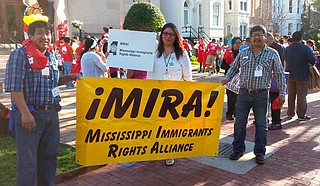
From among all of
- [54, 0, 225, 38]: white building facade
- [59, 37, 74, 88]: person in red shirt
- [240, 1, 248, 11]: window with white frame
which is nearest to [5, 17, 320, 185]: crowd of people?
[59, 37, 74, 88]: person in red shirt

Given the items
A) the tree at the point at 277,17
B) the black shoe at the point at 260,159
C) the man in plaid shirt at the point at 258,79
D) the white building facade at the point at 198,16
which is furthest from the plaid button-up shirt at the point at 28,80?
the tree at the point at 277,17

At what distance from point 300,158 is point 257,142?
81 cm

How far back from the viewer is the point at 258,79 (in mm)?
4734

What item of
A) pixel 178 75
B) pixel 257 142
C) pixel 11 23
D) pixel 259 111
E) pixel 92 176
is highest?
pixel 11 23

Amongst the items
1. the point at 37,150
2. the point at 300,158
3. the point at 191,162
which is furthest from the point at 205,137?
the point at 37,150

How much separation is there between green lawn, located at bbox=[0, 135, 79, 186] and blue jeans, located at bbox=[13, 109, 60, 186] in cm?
88

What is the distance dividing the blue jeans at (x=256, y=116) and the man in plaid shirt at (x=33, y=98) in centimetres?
275

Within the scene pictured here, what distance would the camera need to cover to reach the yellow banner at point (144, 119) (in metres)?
3.78

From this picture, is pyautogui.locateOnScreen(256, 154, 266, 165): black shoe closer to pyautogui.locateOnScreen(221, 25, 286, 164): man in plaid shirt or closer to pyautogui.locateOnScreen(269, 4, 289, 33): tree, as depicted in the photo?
pyautogui.locateOnScreen(221, 25, 286, 164): man in plaid shirt

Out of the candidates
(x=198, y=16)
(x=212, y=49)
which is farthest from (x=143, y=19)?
(x=198, y=16)

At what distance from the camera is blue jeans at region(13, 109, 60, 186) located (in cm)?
316

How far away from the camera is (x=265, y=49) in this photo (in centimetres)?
475

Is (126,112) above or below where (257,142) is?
above

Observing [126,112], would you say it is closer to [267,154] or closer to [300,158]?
[267,154]
